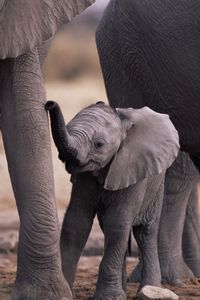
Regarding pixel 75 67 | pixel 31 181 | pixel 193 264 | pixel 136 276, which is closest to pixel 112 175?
pixel 31 181

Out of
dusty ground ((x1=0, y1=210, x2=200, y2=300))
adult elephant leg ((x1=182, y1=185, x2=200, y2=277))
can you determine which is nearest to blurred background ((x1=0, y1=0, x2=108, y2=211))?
dusty ground ((x1=0, y1=210, x2=200, y2=300))

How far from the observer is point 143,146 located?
440 centimetres

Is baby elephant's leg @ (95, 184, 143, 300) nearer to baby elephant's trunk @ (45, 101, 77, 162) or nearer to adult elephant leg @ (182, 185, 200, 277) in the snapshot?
baby elephant's trunk @ (45, 101, 77, 162)

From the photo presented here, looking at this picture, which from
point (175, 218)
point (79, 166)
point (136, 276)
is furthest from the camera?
point (175, 218)

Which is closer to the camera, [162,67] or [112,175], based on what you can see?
[112,175]

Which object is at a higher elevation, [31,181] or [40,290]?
[31,181]

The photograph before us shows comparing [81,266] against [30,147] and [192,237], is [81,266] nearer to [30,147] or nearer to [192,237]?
[192,237]

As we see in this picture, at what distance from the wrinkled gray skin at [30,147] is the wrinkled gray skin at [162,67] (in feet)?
2.89

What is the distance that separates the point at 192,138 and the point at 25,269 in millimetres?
1253

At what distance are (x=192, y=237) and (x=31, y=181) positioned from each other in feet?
5.83

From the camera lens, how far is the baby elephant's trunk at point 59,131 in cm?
391

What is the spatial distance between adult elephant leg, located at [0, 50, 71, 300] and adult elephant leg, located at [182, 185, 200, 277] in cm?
158

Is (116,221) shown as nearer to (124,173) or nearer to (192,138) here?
(124,173)

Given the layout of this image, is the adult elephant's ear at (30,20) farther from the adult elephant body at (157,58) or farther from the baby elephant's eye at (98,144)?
the adult elephant body at (157,58)
